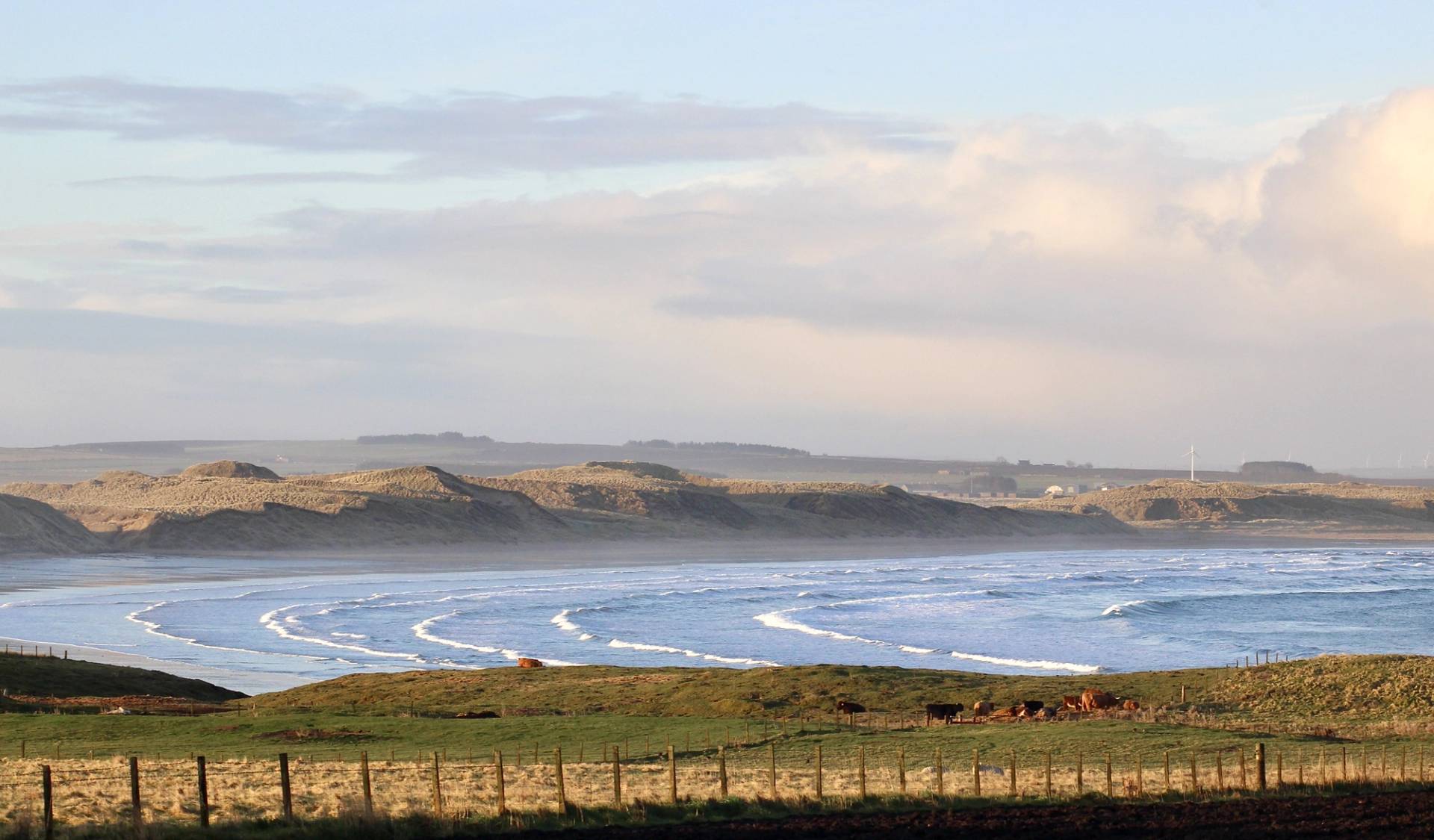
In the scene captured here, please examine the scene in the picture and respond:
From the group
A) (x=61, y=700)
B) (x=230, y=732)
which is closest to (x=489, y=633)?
(x=61, y=700)

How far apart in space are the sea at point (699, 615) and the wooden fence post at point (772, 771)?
26.1 meters

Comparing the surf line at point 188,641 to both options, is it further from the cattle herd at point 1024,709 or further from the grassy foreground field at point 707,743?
the cattle herd at point 1024,709

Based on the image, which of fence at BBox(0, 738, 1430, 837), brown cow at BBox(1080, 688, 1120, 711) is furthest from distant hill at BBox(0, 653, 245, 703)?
brown cow at BBox(1080, 688, 1120, 711)

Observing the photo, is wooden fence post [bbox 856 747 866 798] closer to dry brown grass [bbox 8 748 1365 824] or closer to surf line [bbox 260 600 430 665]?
dry brown grass [bbox 8 748 1365 824]

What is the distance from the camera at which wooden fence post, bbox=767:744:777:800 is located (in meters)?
26.2

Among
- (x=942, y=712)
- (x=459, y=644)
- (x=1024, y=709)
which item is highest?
(x=1024, y=709)

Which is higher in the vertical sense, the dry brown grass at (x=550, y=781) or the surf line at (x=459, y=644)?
the dry brown grass at (x=550, y=781)

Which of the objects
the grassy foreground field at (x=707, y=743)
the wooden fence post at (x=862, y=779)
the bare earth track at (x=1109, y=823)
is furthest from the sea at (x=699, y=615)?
the bare earth track at (x=1109, y=823)

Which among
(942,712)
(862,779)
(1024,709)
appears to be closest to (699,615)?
(942,712)

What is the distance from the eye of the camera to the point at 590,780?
A: 93.2ft

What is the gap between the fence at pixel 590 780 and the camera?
76.7 ft

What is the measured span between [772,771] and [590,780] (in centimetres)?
363

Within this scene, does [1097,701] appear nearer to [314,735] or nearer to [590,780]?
[590,780]

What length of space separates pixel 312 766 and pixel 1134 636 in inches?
2113
